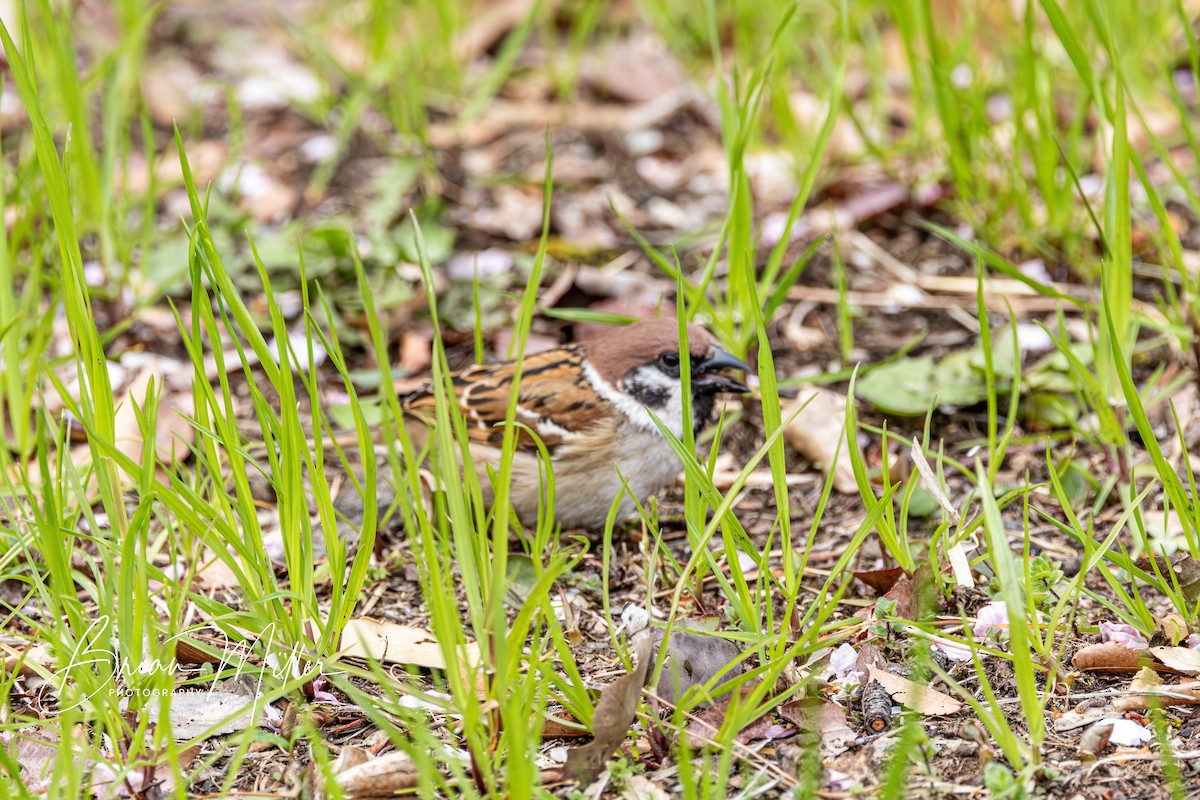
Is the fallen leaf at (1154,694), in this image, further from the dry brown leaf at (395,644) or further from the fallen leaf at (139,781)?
the fallen leaf at (139,781)

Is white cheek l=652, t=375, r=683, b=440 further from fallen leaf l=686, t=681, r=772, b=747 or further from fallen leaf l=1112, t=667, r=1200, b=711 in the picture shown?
fallen leaf l=1112, t=667, r=1200, b=711

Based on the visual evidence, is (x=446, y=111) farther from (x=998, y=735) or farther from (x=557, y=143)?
(x=998, y=735)

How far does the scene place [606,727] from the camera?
8.53ft

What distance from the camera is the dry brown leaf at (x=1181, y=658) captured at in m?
2.80

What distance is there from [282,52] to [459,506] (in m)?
5.13

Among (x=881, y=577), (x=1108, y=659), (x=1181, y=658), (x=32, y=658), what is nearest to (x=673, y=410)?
(x=881, y=577)

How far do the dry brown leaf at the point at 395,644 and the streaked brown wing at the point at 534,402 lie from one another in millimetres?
899

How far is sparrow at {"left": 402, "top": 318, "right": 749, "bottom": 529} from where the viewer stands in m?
3.95

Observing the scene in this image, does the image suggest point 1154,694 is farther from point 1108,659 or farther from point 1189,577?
point 1189,577

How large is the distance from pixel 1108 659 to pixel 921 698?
450 millimetres

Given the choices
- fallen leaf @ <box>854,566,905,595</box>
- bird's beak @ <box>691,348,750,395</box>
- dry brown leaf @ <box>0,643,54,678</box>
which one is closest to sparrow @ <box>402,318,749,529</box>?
bird's beak @ <box>691,348,750,395</box>

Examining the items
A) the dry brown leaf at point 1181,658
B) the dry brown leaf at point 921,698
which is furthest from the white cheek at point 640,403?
the dry brown leaf at point 1181,658

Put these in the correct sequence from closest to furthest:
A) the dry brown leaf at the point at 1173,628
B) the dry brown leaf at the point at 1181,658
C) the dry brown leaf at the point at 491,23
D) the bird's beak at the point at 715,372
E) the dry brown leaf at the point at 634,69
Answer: the dry brown leaf at the point at 1181,658 → the dry brown leaf at the point at 1173,628 → the bird's beak at the point at 715,372 → the dry brown leaf at the point at 634,69 → the dry brown leaf at the point at 491,23

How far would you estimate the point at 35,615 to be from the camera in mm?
3232
